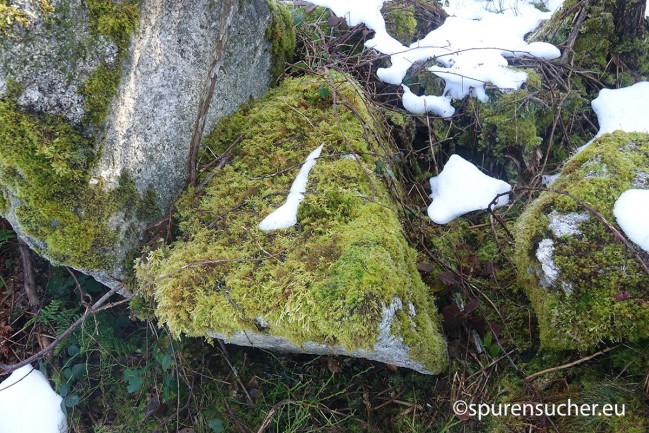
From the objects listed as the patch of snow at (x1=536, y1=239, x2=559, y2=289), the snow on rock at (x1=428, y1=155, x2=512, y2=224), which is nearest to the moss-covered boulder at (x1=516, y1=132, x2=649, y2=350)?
the patch of snow at (x1=536, y1=239, x2=559, y2=289)

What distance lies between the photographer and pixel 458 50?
12.5ft

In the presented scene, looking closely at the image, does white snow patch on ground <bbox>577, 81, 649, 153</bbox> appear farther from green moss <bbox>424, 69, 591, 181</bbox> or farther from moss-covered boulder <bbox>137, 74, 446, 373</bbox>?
moss-covered boulder <bbox>137, 74, 446, 373</bbox>

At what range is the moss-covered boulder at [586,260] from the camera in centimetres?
208

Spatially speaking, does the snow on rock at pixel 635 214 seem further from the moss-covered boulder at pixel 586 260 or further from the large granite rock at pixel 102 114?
the large granite rock at pixel 102 114

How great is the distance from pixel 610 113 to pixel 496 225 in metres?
1.38

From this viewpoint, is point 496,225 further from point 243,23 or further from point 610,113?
point 243,23

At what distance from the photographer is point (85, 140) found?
232 centimetres

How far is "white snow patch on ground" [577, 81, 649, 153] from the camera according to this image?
10.5ft

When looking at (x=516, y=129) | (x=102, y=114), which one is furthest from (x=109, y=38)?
(x=516, y=129)

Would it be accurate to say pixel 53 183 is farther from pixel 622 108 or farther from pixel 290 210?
pixel 622 108

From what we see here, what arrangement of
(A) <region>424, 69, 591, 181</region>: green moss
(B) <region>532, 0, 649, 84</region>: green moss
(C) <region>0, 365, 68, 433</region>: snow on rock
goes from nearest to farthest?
(C) <region>0, 365, 68, 433</region>: snow on rock, (A) <region>424, 69, 591, 181</region>: green moss, (B) <region>532, 0, 649, 84</region>: green moss

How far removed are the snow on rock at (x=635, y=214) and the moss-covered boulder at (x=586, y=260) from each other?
0.03 meters

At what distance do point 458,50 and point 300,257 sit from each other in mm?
2558

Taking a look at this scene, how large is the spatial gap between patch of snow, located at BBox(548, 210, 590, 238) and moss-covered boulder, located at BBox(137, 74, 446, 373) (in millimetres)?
731
